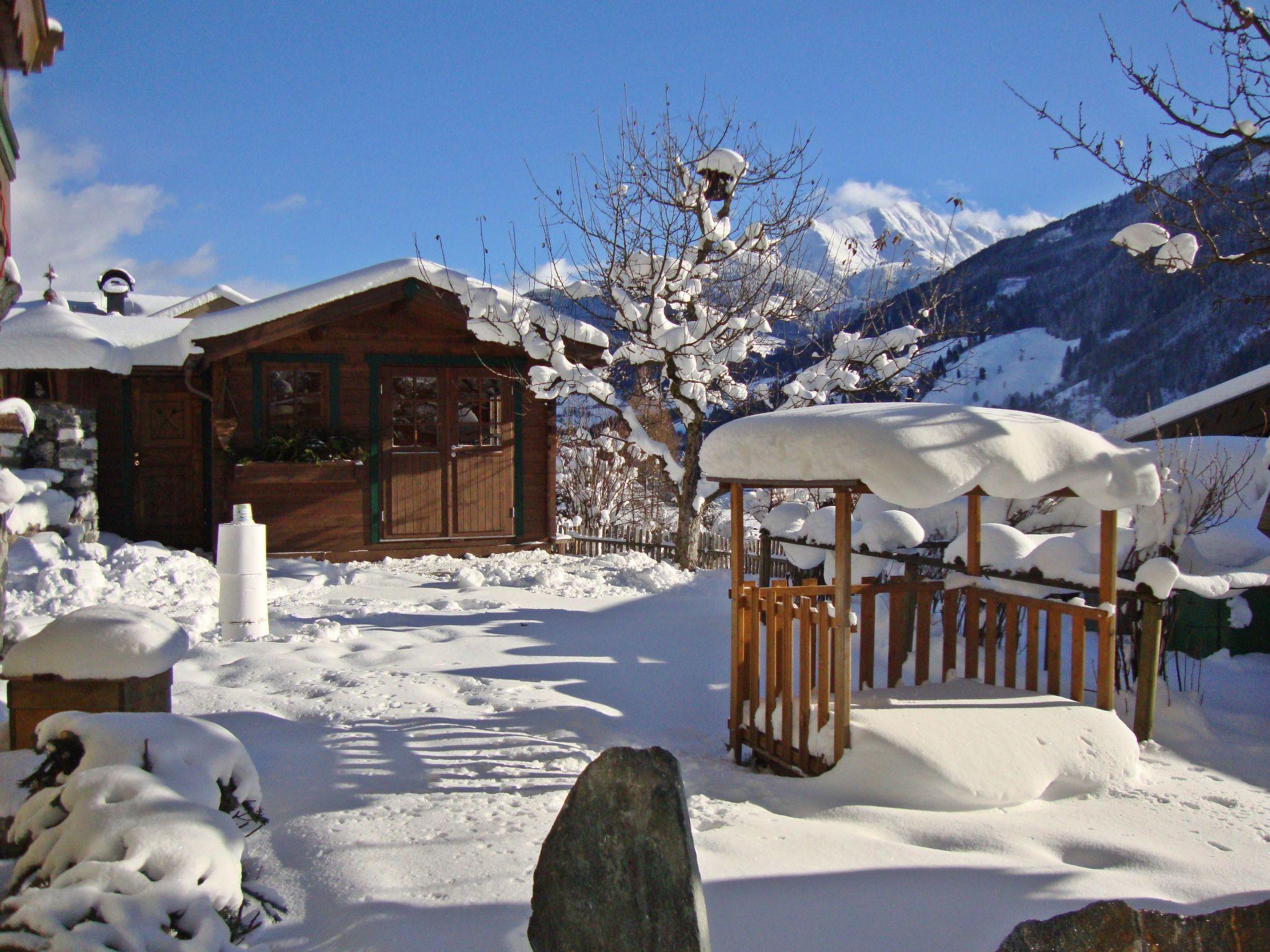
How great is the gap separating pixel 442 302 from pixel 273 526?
12.7 feet

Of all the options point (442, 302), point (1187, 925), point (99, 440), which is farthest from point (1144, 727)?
point (99, 440)

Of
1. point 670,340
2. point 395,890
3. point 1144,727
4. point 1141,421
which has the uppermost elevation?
point 670,340

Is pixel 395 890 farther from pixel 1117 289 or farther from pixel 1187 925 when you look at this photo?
pixel 1117 289

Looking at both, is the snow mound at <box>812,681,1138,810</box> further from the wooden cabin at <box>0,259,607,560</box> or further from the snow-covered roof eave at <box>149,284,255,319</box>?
the snow-covered roof eave at <box>149,284,255,319</box>

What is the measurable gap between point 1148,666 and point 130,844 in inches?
227

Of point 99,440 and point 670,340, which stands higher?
point 670,340

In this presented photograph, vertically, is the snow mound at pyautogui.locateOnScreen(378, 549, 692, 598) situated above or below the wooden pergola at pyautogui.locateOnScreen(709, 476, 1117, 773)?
below

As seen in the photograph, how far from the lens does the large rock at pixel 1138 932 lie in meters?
2.38

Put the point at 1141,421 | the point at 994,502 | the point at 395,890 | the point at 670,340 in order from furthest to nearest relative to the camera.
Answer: the point at 1141,421
the point at 670,340
the point at 994,502
the point at 395,890

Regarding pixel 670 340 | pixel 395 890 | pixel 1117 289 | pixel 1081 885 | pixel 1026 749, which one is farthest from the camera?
pixel 1117 289

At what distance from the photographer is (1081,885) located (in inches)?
123

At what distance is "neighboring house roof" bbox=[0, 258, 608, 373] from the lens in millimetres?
11344

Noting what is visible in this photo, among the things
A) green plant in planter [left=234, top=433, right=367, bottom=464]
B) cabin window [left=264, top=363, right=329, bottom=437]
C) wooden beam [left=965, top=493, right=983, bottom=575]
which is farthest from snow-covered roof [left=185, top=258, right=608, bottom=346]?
Answer: wooden beam [left=965, top=493, right=983, bottom=575]

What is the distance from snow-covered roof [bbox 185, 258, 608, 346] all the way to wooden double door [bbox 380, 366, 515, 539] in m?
1.11
